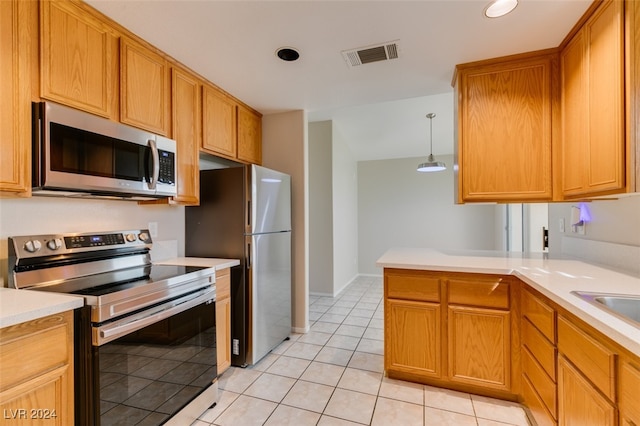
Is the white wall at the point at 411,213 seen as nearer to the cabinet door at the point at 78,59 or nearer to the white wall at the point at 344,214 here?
the white wall at the point at 344,214

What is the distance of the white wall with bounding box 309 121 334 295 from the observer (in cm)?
Result: 449

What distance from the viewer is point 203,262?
2.22 metres

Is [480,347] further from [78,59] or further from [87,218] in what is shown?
[78,59]

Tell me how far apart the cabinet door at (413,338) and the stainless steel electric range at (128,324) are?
126cm

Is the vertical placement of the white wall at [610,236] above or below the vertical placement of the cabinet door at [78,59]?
below

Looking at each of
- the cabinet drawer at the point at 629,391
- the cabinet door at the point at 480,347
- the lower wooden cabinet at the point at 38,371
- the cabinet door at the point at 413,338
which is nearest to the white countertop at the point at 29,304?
the lower wooden cabinet at the point at 38,371

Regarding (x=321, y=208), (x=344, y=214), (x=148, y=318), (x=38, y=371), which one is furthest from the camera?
(x=344, y=214)

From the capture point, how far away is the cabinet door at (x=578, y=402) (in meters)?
1.02

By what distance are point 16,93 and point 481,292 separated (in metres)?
2.74

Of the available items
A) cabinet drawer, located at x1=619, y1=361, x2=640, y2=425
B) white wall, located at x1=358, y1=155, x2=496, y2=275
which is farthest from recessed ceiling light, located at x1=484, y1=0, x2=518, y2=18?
white wall, located at x1=358, y1=155, x2=496, y2=275

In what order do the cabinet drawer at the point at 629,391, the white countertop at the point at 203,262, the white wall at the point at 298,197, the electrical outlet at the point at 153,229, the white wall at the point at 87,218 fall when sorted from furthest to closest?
1. the white wall at the point at 298,197
2. the electrical outlet at the point at 153,229
3. the white countertop at the point at 203,262
4. the white wall at the point at 87,218
5. the cabinet drawer at the point at 629,391

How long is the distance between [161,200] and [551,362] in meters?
2.52

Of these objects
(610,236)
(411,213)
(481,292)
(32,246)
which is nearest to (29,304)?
(32,246)

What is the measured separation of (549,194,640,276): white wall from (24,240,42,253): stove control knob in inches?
127
